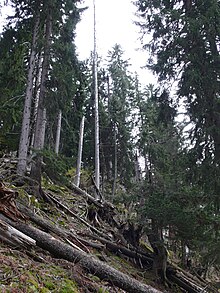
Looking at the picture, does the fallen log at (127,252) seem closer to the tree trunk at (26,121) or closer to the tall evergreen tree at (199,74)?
the tall evergreen tree at (199,74)

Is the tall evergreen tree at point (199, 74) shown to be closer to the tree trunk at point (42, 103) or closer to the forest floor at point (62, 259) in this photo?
the forest floor at point (62, 259)

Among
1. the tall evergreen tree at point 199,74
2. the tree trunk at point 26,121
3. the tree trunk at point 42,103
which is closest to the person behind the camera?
the tall evergreen tree at point 199,74

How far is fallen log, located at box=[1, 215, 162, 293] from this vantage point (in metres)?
5.13

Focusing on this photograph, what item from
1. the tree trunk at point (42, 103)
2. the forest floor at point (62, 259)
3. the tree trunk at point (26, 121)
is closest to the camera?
the forest floor at point (62, 259)

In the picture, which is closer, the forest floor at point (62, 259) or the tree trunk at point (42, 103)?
the forest floor at point (62, 259)

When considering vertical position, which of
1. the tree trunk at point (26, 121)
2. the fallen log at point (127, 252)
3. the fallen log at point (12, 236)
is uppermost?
the tree trunk at point (26, 121)

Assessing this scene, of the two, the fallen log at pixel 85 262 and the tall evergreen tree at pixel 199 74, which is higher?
the tall evergreen tree at pixel 199 74

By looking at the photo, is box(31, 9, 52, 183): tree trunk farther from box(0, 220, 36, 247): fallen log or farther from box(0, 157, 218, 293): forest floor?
box(0, 220, 36, 247): fallen log

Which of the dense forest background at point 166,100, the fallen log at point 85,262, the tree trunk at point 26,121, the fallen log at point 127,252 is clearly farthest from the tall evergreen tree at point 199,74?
the tree trunk at point 26,121

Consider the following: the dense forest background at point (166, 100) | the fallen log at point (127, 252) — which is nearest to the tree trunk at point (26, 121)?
the dense forest background at point (166, 100)

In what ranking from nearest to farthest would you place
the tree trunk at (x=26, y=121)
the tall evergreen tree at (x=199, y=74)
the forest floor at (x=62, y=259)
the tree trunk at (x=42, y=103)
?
the forest floor at (x=62, y=259)
the tall evergreen tree at (x=199, y=74)
the tree trunk at (x=26, y=121)
the tree trunk at (x=42, y=103)

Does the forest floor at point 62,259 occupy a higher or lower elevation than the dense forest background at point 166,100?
lower

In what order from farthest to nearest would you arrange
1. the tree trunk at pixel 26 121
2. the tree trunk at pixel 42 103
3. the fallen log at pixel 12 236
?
the tree trunk at pixel 42 103 → the tree trunk at pixel 26 121 → the fallen log at pixel 12 236

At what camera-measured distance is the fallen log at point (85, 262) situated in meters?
5.13
